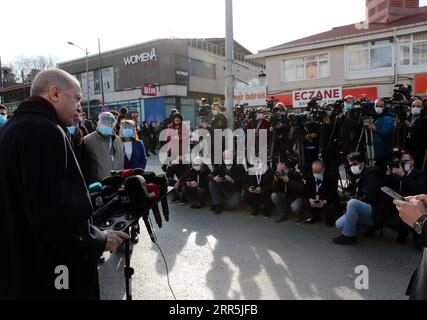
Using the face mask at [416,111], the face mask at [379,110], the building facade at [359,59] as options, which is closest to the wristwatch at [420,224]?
the face mask at [379,110]

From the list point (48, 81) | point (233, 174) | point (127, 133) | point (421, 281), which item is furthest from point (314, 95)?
point (48, 81)

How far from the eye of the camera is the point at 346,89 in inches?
746

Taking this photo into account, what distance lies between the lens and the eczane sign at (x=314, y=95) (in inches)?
751

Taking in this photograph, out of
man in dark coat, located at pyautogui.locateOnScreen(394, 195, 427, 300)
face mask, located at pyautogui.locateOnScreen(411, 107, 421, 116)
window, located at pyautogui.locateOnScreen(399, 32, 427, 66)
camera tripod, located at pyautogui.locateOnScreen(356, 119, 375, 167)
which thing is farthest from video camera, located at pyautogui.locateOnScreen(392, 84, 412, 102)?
window, located at pyautogui.locateOnScreen(399, 32, 427, 66)

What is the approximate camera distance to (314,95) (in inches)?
765

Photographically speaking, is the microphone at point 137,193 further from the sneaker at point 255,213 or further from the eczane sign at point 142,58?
the eczane sign at point 142,58

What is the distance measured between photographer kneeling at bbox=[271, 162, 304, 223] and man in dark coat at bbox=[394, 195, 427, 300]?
384 centimetres

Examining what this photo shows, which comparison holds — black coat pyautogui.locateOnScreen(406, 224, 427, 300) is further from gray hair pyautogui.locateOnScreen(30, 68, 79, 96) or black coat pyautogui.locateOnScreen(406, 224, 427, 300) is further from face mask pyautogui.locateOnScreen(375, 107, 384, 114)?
face mask pyautogui.locateOnScreen(375, 107, 384, 114)

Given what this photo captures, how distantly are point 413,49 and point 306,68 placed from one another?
5.63 m

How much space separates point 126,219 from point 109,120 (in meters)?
2.62

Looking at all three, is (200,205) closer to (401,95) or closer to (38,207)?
(401,95)

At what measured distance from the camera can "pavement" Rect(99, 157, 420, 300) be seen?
3365mm

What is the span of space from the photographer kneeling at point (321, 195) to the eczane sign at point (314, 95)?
14.2m
